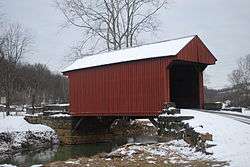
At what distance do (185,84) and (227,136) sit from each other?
38.0 feet

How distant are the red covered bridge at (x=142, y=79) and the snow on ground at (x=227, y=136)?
174 inches

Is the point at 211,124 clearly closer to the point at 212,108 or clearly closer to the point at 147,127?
the point at 212,108

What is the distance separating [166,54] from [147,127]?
62.4ft

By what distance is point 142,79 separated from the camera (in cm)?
2400

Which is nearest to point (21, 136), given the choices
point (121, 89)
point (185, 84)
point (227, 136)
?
point (121, 89)

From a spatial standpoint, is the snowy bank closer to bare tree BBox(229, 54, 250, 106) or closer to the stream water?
the stream water

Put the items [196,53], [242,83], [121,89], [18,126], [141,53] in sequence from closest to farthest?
[196,53] → [141,53] → [121,89] → [18,126] → [242,83]

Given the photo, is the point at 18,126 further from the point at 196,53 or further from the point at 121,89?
the point at 196,53

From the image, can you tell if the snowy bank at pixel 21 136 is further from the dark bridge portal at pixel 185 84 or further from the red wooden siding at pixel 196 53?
the red wooden siding at pixel 196 53

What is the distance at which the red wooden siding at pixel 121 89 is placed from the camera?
23047mm

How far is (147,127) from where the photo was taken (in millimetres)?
40312

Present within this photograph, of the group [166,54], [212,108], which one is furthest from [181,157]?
[212,108]

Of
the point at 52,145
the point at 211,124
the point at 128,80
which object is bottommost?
the point at 52,145

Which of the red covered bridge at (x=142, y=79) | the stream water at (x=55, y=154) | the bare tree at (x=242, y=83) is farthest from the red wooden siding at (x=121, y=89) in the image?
the bare tree at (x=242, y=83)
